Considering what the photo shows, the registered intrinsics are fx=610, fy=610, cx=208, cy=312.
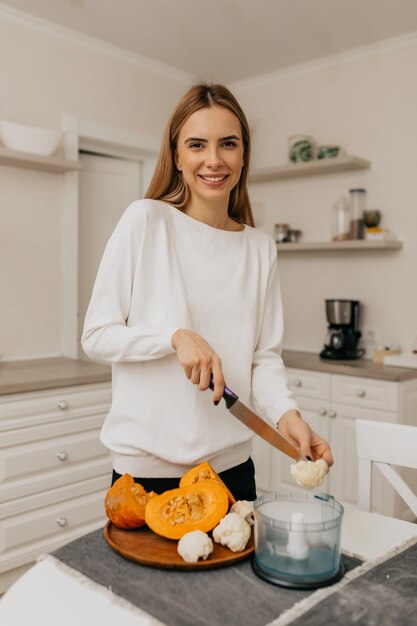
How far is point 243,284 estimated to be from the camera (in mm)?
1391

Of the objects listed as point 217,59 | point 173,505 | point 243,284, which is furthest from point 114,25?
point 173,505

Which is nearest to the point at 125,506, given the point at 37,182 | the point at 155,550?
the point at 155,550

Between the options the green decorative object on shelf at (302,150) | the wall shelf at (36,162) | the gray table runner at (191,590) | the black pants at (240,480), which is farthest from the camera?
the green decorative object on shelf at (302,150)

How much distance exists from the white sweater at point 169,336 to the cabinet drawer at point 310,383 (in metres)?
1.81

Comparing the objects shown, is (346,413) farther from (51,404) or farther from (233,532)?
(233,532)

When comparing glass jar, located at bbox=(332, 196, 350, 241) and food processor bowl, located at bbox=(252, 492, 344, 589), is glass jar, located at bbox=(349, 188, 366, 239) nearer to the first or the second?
glass jar, located at bbox=(332, 196, 350, 241)

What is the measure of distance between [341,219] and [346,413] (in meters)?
1.12

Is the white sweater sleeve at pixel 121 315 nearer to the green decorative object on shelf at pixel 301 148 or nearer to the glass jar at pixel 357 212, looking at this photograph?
the glass jar at pixel 357 212

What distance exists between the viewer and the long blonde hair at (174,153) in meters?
1.33

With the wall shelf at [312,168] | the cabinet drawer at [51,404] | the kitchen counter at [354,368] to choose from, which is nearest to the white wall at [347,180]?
the wall shelf at [312,168]

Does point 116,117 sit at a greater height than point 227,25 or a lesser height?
lesser

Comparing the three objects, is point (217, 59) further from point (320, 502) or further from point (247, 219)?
point (320, 502)

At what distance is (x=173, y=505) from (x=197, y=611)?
229 millimetres

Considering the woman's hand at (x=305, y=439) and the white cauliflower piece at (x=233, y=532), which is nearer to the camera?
the white cauliflower piece at (x=233, y=532)
